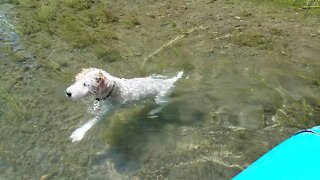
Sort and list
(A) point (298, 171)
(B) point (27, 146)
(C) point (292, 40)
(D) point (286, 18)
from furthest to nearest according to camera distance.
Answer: (D) point (286, 18)
(C) point (292, 40)
(B) point (27, 146)
(A) point (298, 171)

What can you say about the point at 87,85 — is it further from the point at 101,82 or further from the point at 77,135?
the point at 77,135

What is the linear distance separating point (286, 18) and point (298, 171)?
6.80 meters

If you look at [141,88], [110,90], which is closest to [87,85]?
[110,90]

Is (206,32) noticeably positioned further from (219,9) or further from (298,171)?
(298,171)

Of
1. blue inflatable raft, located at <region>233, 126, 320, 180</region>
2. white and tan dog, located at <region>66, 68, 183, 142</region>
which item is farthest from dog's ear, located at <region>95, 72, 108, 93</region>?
blue inflatable raft, located at <region>233, 126, 320, 180</region>

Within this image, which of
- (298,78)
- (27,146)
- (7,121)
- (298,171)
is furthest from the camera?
(298,78)

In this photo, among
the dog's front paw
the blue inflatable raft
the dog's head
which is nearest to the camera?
the blue inflatable raft

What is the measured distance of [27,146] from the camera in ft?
21.3

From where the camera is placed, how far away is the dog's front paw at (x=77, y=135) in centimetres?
654

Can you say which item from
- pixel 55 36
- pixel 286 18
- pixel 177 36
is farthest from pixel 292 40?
pixel 55 36

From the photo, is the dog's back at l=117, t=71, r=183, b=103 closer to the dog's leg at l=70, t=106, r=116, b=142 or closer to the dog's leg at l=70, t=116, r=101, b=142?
the dog's leg at l=70, t=106, r=116, b=142

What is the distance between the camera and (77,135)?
259 inches

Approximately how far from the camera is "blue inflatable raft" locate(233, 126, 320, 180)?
12.8ft

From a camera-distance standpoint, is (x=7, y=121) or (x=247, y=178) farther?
(x=7, y=121)
